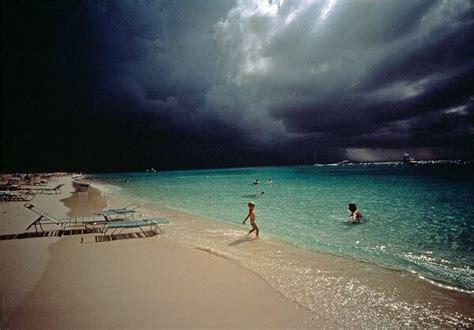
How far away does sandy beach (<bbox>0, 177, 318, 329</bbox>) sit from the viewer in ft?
14.6

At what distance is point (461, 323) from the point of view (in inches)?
178

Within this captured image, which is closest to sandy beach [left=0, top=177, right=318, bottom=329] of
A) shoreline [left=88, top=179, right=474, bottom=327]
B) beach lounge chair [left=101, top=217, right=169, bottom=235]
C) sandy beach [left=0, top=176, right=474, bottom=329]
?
sandy beach [left=0, top=176, right=474, bottom=329]

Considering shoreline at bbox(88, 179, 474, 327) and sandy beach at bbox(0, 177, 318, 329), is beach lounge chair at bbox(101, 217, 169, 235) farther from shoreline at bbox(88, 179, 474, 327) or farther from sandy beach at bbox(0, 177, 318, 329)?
shoreline at bbox(88, 179, 474, 327)

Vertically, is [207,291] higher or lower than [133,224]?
lower

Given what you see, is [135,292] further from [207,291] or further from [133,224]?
[133,224]

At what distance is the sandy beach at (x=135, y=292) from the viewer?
445cm

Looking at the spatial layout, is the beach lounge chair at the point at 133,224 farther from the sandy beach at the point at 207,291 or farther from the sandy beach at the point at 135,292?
the sandy beach at the point at 135,292

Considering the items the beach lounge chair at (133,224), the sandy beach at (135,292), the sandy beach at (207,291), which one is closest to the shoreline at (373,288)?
the sandy beach at (207,291)

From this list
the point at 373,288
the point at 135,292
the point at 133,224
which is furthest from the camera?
the point at 133,224

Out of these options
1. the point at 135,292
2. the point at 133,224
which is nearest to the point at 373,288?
the point at 135,292

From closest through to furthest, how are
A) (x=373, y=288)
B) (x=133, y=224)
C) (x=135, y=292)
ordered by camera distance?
1. (x=135, y=292)
2. (x=373, y=288)
3. (x=133, y=224)

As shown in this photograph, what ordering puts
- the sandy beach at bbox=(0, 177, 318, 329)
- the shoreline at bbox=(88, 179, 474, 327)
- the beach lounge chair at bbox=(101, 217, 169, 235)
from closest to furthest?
the sandy beach at bbox=(0, 177, 318, 329), the shoreline at bbox=(88, 179, 474, 327), the beach lounge chair at bbox=(101, 217, 169, 235)

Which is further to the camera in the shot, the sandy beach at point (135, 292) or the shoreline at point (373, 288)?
the shoreline at point (373, 288)

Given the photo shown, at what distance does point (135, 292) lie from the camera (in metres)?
5.47
